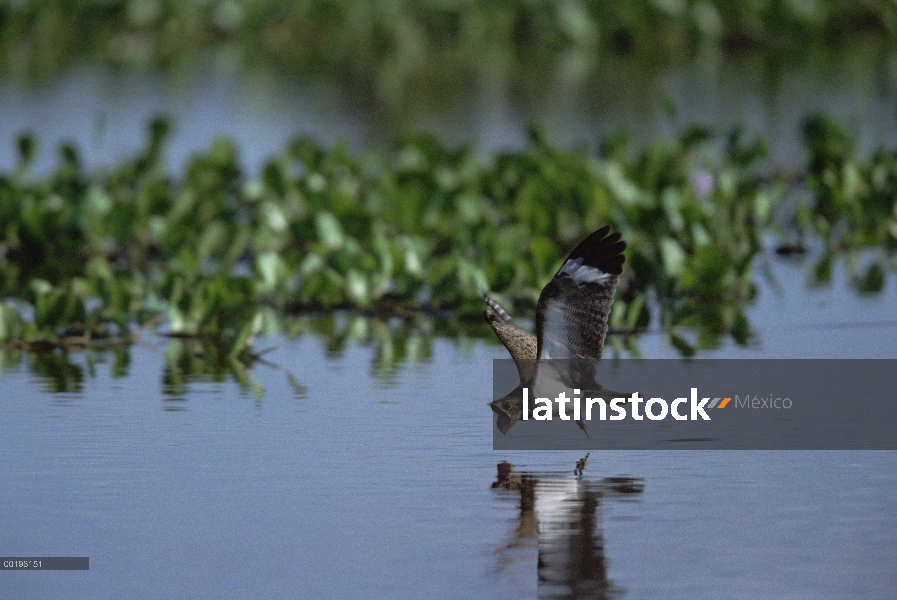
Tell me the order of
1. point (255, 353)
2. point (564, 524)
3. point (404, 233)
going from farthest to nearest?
point (404, 233), point (255, 353), point (564, 524)

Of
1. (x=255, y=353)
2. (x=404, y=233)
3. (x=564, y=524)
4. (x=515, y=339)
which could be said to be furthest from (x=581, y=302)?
(x=404, y=233)

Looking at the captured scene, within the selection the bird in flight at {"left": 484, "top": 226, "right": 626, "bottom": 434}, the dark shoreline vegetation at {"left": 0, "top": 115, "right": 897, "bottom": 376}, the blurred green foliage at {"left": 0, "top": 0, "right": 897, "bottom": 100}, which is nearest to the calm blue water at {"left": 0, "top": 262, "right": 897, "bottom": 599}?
the bird in flight at {"left": 484, "top": 226, "right": 626, "bottom": 434}

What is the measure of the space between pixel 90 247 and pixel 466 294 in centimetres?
296

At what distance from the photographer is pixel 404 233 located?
9.36m

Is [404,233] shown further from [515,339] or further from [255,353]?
[515,339]

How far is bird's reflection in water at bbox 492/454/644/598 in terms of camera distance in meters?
3.84

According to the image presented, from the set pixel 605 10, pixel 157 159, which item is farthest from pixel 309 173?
pixel 605 10

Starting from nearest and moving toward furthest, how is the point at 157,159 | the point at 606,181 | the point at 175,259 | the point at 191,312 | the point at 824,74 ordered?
1. the point at 191,312
2. the point at 175,259
3. the point at 606,181
4. the point at 157,159
5. the point at 824,74

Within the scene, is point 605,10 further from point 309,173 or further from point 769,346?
point 769,346

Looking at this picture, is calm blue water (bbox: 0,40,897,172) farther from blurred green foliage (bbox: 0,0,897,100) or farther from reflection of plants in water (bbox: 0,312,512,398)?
reflection of plants in water (bbox: 0,312,512,398)

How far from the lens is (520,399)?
4.94 m

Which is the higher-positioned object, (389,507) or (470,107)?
(470,107)

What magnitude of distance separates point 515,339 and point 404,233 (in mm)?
4357

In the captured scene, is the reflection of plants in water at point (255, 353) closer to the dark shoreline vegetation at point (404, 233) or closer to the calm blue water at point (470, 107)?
the dark shoreline vegetation at point (404, 233)
